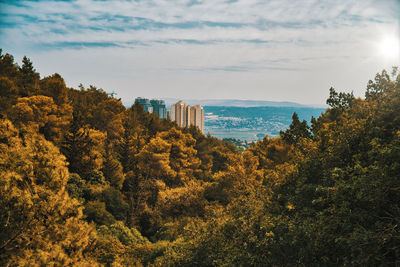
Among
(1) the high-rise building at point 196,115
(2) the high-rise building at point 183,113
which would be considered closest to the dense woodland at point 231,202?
(2) the high-rise building at point 183,113

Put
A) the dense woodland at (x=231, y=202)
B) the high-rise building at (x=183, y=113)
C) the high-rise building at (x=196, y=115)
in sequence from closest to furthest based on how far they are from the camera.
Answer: the dense woodland at (x=231, y=202) < the high-rise building at (x=183, y=113) < the high-rise building at (x=196, y=115)

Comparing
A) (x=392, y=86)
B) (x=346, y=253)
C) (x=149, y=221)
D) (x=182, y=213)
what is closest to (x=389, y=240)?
(x=346, y=253)

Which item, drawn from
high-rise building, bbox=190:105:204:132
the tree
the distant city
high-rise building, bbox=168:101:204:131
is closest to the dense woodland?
the tree

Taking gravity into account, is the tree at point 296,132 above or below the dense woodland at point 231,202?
above

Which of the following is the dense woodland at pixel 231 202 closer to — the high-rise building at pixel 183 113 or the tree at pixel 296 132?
the tree at pixel 296 132

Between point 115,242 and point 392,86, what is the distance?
1514 cm

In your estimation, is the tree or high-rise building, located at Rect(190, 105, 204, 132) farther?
high-rise building, located at Rect(190, 105, 204, 132)

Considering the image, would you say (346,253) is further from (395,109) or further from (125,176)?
(125,176)

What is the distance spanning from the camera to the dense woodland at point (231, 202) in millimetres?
7004

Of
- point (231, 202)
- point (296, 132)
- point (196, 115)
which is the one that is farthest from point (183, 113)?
point (231, 202)

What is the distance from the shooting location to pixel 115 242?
51.9 feet

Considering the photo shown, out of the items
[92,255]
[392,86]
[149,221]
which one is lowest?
[149,221]

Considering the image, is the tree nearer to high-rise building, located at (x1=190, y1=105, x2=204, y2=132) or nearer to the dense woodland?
the dense woodland

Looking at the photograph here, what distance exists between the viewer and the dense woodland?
700 cm
